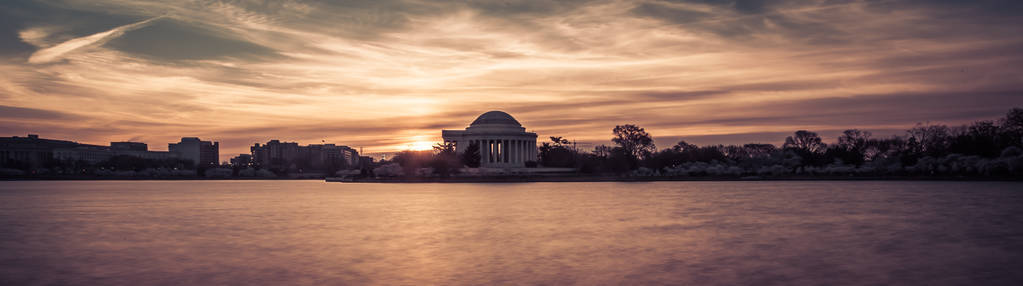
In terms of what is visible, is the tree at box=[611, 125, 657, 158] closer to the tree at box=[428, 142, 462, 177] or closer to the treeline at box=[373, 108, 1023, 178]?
the treeline at box=[373, 108, 1023, 178]

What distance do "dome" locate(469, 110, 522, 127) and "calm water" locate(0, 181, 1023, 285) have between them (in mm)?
113567

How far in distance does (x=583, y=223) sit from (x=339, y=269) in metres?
14.4

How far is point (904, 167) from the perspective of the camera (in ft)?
318

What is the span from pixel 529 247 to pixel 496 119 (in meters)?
131

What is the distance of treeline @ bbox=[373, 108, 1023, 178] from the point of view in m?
88.4

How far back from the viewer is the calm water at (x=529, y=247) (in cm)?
1750

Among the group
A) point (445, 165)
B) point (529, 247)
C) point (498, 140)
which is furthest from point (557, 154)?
point (529, 247)

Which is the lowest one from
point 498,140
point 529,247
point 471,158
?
point 529,247

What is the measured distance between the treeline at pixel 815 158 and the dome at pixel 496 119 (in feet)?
29.7

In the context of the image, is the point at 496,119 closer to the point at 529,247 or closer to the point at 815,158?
the point at 815,158

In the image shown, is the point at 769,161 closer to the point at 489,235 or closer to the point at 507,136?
the point at 507,136

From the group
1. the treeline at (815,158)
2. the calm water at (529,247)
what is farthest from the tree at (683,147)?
the calm water at (529,247)

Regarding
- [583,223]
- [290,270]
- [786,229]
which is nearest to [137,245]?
[290,270]

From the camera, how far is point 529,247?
23188 millimetres
